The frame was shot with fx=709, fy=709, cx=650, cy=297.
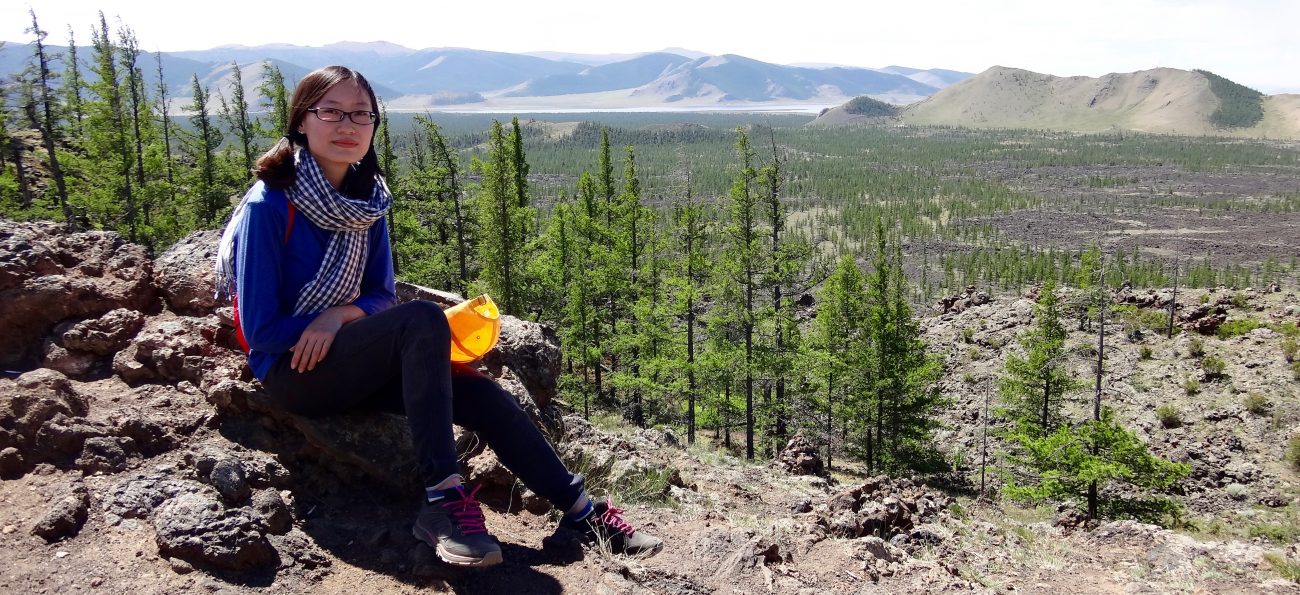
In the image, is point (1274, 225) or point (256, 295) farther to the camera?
point (1274, 225)

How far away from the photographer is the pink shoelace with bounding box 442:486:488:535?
3.07 m

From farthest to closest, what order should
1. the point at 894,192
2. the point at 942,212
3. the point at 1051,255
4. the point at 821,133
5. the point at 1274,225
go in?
the point at 821,133
the point at 894,192
the point at 942,212
the point at 1274,225
the point at 1051,255

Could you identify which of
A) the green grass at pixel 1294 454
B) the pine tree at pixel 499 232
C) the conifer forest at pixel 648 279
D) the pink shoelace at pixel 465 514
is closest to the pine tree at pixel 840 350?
the conifer forest at pixel 648 279

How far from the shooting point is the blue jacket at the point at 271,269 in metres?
3.01

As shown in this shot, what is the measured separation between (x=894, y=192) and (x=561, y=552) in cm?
9909

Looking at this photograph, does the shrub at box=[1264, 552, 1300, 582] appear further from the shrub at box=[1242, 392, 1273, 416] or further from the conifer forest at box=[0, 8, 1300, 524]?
the shrub at box=[1242, 392, 1273, 416]

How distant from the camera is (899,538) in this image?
7.16m

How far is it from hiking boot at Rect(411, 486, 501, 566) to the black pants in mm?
125

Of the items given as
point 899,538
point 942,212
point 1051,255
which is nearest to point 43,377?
point 899,538

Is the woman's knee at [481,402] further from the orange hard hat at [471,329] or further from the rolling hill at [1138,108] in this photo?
the rolling hill at [1138,108]

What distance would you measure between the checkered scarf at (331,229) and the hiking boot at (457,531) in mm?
1060

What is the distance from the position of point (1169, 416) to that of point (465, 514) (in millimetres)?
25563

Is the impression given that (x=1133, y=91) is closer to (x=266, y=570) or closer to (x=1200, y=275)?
(x=1200, y=275)

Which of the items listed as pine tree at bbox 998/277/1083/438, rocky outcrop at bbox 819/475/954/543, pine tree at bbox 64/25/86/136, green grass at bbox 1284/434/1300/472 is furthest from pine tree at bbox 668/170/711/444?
pine tree at bbox 64/25/86/136
